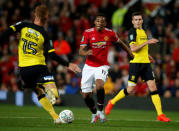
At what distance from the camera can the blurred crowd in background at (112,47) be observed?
51.4ft

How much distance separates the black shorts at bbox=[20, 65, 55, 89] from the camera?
801 centimetres

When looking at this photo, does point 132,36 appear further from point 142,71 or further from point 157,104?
point 157,104

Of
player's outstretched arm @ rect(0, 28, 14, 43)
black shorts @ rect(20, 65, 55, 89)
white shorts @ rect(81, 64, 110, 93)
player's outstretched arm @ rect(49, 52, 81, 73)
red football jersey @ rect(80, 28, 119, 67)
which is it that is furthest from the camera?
red football jersey @ rect(80, 28, 119, 67)

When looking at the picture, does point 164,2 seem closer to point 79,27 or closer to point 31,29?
point 79,27

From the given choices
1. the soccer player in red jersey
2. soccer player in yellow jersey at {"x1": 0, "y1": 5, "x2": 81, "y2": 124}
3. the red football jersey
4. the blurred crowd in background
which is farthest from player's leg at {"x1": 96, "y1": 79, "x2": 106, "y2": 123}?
the blurred crowd in background

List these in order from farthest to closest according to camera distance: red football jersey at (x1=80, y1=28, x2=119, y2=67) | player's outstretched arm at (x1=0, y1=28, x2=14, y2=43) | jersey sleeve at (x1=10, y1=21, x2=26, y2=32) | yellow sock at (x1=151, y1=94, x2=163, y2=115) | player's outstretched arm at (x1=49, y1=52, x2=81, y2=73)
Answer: yellow sock at (x1=151, y1=94, x2=163, y2=115)
red football jersey at (x1=80, y1=28, x2=119, y2=67)
jersey sleeve at (x1=10, y1=21, x2=26, y2=32)
player's outstretched arm at (x1=0, y1=28, x2=14, y2=43)
player's outstretched arm at (x1=49, y1=52, x2=81, y2=73)

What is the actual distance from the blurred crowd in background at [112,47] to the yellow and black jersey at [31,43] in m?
7.40

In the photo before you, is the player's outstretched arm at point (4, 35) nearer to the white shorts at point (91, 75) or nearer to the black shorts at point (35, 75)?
the black shorts at point (35, 75)

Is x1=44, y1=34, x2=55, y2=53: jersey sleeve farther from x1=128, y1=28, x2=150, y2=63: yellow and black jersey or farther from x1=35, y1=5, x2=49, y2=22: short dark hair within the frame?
x1=128, y1=28, x2=150, y2=63: yellow and black jersey

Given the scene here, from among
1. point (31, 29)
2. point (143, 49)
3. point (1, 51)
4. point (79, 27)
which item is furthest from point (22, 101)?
point (31, 29)

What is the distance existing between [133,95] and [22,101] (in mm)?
4234

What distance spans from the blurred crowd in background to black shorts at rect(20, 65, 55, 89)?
287 inches

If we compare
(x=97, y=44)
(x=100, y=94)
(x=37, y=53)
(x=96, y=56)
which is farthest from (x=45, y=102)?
(x=97, y=44)

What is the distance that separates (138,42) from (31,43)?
3152 mm
